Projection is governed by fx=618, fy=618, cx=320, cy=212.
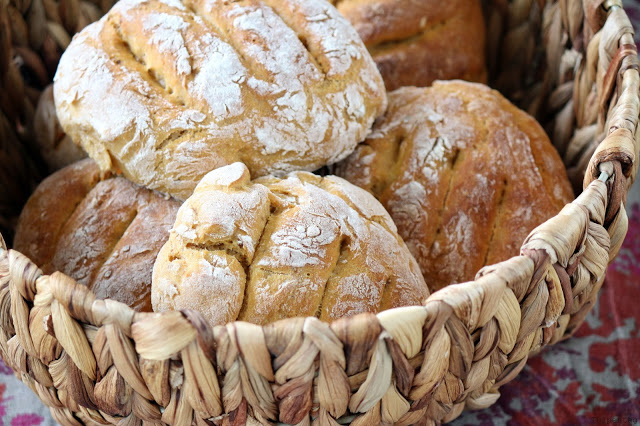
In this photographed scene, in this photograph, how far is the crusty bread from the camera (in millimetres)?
1320

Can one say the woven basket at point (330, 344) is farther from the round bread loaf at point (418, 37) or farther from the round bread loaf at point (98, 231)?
the round bread loaf at point (418, 37)

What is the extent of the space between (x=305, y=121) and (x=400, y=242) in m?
0.26

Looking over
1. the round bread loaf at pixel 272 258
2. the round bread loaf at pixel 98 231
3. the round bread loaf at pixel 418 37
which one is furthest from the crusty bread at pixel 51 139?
the round bread loaf at pixel 418 37

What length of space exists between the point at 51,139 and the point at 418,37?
87cm

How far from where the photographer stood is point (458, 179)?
1162 mm

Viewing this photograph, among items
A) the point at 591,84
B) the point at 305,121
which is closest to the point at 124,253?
the point at 305,121

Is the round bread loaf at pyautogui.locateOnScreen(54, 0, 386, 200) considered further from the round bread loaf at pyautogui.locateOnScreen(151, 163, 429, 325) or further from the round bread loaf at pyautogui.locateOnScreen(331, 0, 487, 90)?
the round bread loaf at pyautogui.locateOnScreen(331, 0, 487, 90)

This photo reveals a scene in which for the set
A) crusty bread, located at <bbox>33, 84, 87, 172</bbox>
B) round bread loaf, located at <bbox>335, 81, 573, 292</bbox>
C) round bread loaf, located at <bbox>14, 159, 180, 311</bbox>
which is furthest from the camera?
crusty bread, located at <bbox>33, 84, 87, 172</bbox>

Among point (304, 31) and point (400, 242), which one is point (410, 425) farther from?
point (304, 31)

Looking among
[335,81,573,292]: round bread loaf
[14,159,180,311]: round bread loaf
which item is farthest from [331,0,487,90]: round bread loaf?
[14,159,180,311]: round bread loaf

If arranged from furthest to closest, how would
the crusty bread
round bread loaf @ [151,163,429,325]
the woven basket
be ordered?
the crusty bread < round bread loaf @ [151,163,429,325] < the woven basket

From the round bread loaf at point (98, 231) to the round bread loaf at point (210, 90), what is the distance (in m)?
0.05

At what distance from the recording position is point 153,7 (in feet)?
3.67

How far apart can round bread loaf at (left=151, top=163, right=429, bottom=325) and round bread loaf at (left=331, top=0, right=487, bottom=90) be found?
57 centimetres
